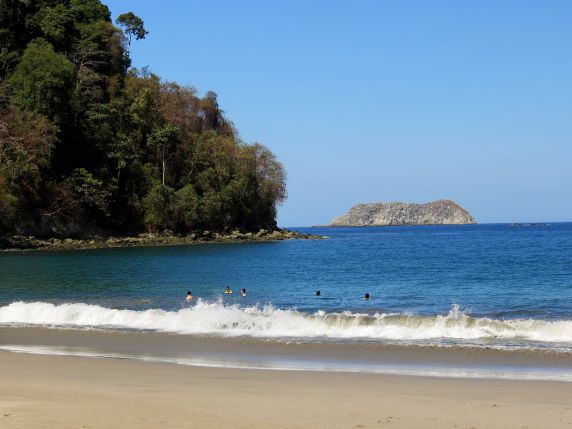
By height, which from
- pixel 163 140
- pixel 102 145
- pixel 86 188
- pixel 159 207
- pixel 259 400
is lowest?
pixel 259 400

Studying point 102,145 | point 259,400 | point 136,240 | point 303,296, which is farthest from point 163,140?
point 259,400

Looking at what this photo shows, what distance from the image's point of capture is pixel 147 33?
339 ft

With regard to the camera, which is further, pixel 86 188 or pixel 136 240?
pixel 136 240

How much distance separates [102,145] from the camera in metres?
71.3

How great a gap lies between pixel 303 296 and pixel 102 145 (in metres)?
49.1

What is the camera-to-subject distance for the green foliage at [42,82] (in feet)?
205

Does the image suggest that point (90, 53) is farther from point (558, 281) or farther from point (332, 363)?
point (332, 363)

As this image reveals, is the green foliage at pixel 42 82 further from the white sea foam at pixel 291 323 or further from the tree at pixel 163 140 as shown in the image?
the white sea foam at pixel 291 323

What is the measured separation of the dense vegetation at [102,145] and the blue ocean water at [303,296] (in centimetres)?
1494

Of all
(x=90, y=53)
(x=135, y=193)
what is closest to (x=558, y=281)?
(x=135, y=193)

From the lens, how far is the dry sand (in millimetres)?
8711

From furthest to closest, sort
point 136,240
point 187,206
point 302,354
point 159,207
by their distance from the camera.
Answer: point 187,206
point 159,207
point 136,240
point 302,354

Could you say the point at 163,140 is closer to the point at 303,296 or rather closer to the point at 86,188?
the point at 86,188

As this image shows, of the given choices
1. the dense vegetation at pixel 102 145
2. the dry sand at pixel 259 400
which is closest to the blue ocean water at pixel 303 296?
the dry sand at pixel 259 400
